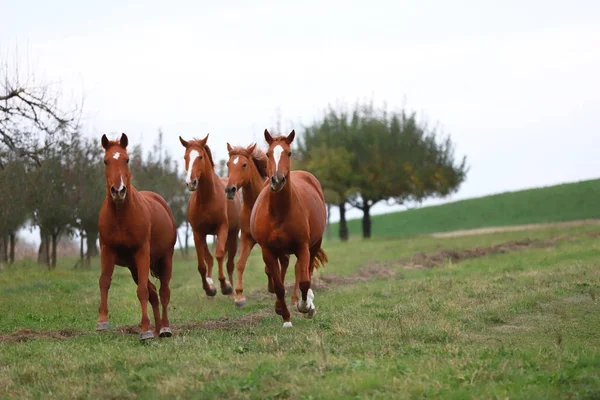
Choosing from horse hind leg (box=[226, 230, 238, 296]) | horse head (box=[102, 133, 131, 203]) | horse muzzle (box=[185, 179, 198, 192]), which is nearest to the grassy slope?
horse hind leg (box=[226, 230, 238, 296])

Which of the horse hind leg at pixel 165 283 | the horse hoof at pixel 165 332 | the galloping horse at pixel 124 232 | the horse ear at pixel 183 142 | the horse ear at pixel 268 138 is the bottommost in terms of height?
the horse hoof at pixel 165 332

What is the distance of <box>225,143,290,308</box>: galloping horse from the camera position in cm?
1467

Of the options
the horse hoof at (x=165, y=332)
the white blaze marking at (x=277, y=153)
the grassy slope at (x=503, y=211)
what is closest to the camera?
the horse hoof at (x=165, y=332)

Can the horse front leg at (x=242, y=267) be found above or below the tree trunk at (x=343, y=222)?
below

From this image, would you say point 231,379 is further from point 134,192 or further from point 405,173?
point 405,173

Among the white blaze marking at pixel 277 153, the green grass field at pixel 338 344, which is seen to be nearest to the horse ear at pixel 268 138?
the white blaze marking at pixel 277 153

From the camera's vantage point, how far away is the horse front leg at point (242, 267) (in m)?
15.7

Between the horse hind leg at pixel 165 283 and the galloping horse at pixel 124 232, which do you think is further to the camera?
the horse hind leg at pixel 165 283

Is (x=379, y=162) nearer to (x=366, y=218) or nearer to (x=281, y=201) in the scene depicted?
(x=366, y=218)

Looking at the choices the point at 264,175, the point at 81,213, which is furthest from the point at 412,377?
the point at 81,213

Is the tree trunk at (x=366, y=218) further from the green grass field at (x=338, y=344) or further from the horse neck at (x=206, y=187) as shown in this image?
the horse neck at (x=206, y=187)

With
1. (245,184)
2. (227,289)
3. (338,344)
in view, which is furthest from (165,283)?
(227,289)

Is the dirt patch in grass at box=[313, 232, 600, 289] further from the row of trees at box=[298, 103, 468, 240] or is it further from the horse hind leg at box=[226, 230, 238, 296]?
the row of trees at box=[298, 103, 468, 240]

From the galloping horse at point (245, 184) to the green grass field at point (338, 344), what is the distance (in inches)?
24.1
